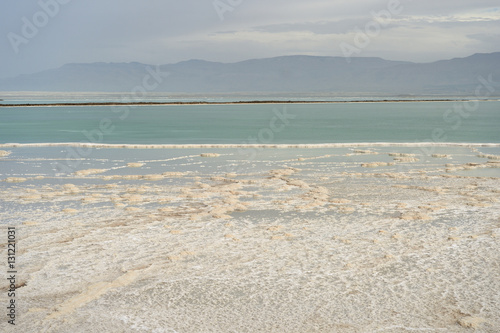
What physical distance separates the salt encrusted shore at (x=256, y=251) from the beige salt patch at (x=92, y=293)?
0.06ft

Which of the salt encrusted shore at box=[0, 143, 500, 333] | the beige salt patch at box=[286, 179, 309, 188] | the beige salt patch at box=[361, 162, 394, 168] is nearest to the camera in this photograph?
the salt encrusted shore at box=[0, 143, 500, 333]

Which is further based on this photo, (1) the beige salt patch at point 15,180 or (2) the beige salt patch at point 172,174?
(2) the beige salt patch at point 172,174

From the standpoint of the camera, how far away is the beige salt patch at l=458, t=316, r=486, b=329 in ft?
14.1

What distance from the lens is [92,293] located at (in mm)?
4898

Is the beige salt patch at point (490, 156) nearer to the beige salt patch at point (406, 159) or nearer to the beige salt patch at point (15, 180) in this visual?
the beige salt patch at point (406, 159)

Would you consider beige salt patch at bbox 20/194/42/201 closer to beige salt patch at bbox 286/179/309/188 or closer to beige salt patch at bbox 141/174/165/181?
beige salt patch at bbox 141/174/165/181

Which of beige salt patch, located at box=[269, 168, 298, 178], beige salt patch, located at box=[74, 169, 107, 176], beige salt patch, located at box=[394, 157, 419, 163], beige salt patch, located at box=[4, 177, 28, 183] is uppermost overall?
beige salt patch, located at box=[394, 157, 419, 163]

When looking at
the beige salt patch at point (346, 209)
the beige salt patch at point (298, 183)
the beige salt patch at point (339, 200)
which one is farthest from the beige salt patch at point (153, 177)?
the beige salt patch at point (346, 209)

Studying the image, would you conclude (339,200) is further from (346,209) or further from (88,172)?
(88,172)

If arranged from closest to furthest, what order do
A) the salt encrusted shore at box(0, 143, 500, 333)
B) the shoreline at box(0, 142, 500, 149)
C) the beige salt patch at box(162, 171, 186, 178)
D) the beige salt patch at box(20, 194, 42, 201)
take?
1. the salt encrusted shore at box(0, 143, 500, 333)
2. the beige salt patch at box(20, 194, 42, 201)
3. the beige salt patch at box(162, 171, 186, 178)
4. the shoreline at box(0, 142, 500, 149)

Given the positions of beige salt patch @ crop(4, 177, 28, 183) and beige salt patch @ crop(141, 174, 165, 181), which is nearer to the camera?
beige salt patch @ crop(4, 177, 28, 183)

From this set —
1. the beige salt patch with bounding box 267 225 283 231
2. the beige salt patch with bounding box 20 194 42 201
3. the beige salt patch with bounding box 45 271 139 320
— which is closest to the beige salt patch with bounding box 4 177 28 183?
the beige salt patch with bounding box 20 194 42 201

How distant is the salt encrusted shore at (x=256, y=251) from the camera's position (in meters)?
4.49

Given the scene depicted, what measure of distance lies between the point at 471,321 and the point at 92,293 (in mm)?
3036
